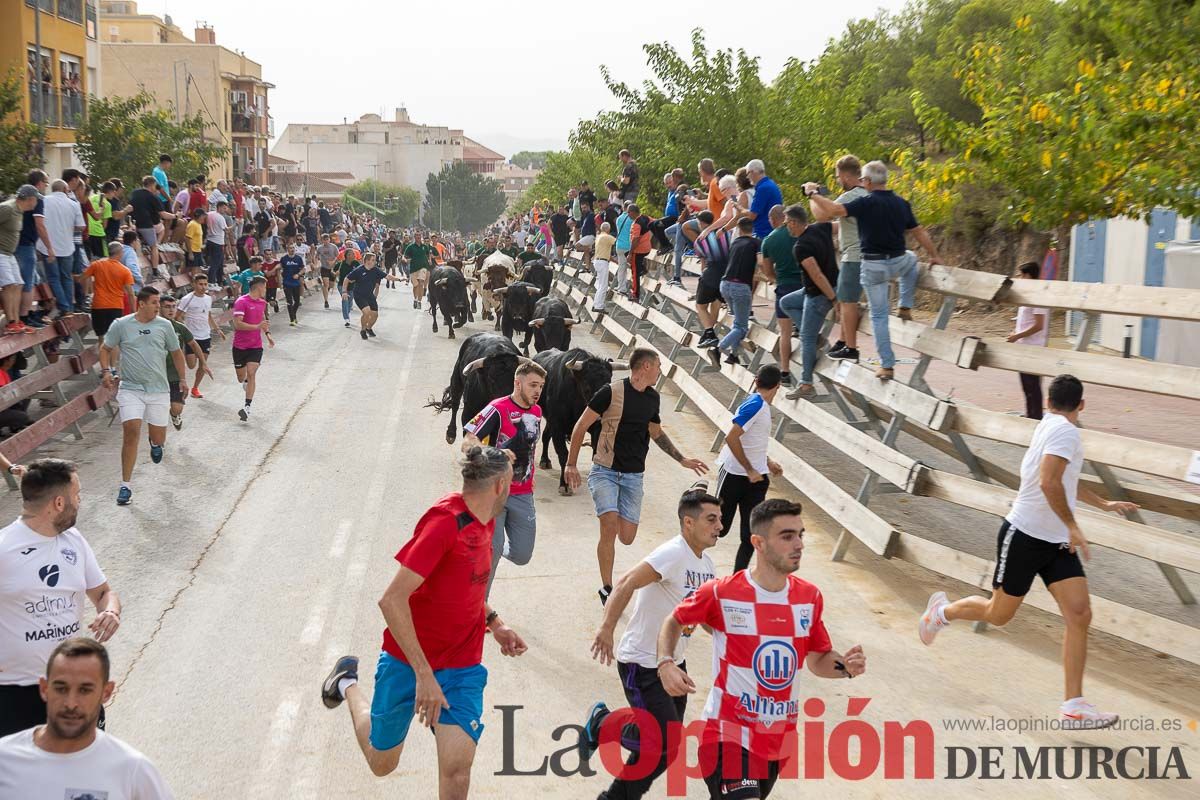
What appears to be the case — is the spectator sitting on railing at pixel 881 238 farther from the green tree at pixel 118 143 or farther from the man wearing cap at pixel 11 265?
the green tree at pixel 118 143

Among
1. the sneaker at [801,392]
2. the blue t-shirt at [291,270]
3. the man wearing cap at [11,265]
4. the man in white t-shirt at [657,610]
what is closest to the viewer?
the man in white t-shirt at [657,610]

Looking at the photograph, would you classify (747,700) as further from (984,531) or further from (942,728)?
(984,531)

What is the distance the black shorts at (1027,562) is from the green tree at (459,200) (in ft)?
445

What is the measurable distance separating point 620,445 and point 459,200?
136 metres

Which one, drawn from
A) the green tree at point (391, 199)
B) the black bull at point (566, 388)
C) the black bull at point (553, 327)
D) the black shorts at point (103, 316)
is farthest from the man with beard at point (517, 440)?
the green tree at point (391, 199)

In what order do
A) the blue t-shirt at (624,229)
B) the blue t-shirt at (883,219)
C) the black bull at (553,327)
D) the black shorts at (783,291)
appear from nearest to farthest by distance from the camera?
the blue t-shirt at (883,219) < the black shorts at (783,291) < the black bull at (553,327) < the blue t-shirt at (624,229)

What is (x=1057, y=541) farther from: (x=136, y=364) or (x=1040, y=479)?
(x=136, y=364)

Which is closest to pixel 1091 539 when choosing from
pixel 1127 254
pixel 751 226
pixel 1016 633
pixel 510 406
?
pixel 1016 633

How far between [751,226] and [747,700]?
9.74 meters

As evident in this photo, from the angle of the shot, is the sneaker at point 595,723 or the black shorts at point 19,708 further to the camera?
the sneaker at point 595,723

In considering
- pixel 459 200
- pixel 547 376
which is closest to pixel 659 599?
pixel 547 376

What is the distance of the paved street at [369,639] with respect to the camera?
6.80 m

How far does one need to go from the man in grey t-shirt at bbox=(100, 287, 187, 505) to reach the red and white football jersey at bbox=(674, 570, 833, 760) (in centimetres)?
849

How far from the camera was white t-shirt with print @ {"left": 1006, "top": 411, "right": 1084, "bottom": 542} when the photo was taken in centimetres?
712
